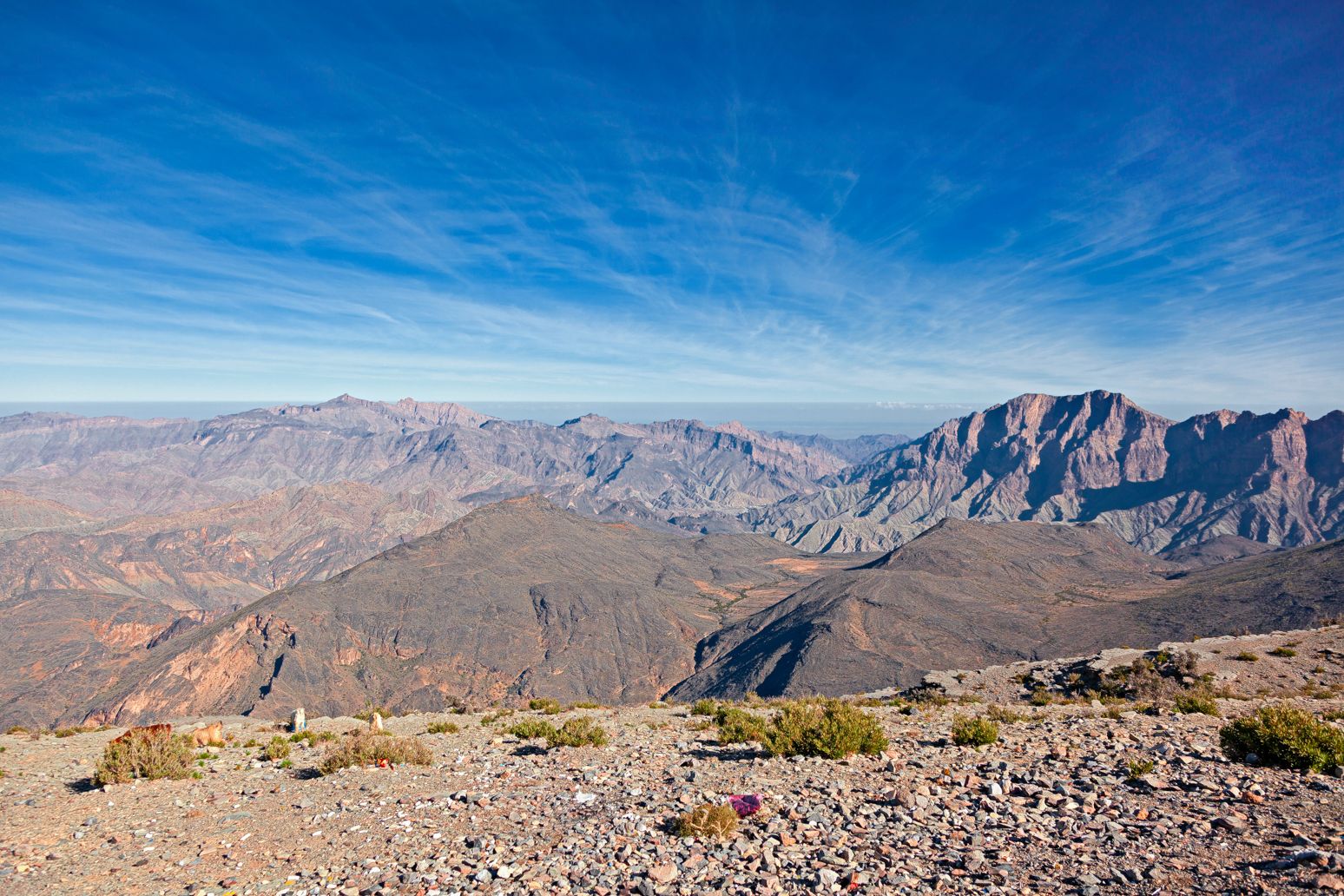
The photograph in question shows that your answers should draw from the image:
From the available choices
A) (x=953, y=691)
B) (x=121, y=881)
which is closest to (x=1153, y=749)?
(x=121, y=881)

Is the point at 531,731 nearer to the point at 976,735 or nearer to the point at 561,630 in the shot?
the point at 976,735

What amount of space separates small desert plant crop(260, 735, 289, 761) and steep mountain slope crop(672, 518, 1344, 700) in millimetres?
66532

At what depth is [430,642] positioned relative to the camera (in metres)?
116

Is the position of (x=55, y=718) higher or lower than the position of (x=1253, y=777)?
lower

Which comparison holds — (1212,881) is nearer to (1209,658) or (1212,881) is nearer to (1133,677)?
(1133,677)

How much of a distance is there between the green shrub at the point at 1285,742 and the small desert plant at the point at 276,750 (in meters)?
23.4

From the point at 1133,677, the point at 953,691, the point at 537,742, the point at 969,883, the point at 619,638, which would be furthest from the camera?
the point at 619,638

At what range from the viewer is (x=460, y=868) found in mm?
9195

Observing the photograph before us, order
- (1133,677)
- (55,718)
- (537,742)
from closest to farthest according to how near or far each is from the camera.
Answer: (537,742) < (1133,677) < (55,718)

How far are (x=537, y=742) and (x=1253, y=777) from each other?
16765 mm

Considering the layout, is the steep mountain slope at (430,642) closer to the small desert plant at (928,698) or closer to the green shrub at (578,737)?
the small desert plant at (928,698)

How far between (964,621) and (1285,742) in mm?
104158

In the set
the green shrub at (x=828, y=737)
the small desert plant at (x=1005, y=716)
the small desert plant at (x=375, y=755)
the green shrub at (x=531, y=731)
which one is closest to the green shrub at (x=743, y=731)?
the green shrub at (x=828, y=737)

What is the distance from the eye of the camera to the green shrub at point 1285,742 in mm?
11031
